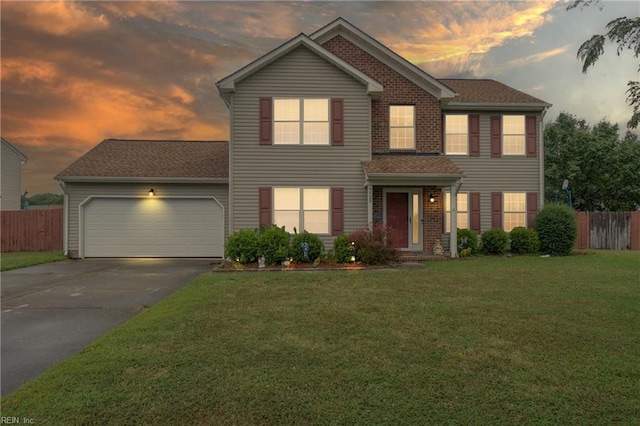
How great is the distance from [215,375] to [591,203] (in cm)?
3442

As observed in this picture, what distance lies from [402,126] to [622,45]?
9794 mm

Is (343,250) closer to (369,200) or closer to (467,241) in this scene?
(369,200)

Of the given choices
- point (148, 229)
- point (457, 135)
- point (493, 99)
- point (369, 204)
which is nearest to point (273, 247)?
point (369, 204)

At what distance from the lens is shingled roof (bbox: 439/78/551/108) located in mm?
16672

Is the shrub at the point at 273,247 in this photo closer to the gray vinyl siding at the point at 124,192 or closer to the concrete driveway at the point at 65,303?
the concrete driveway at the point at 65,303

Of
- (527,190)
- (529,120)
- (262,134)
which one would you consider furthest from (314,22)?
(527,190)

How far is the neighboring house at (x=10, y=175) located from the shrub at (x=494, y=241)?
3084 cm

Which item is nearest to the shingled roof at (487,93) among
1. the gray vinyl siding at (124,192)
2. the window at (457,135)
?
the window at (457,135)

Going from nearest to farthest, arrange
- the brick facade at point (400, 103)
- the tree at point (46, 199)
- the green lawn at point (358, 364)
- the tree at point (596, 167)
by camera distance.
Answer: the green lawn at point (358, 364) → the brick facade at point (400, 103) → the tree at point (596, 167) → the tree at point (46, 199)

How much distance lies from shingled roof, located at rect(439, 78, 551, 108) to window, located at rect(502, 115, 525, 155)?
76 centimetres

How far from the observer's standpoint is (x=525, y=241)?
1570 centimetres

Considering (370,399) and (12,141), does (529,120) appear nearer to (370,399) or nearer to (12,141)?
(370,399)

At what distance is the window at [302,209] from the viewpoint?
14.5 m

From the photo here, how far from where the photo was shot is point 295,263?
1244cm
